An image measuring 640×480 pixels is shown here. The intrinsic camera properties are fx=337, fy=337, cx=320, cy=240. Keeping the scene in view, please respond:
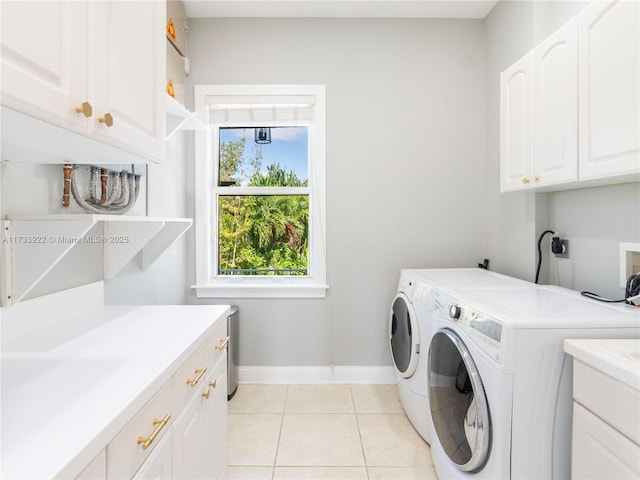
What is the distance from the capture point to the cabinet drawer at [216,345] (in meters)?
1.30

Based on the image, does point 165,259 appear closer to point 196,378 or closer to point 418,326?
point 196,378

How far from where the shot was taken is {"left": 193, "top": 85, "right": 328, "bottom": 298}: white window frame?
8.29ft

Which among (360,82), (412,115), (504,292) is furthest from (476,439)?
(360,82)

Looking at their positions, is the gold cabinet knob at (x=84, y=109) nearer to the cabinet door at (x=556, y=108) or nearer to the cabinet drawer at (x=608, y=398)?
the cabinet drawer at (x=608, y=398)

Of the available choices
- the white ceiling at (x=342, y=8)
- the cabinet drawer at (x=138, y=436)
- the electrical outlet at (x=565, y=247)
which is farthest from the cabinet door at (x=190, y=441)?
the white ceiling at (x=342, y=8)

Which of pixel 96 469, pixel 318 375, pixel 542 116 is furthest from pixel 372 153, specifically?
pixel 96 469

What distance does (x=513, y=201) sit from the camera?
2.21 metres

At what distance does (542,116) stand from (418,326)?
1209mm

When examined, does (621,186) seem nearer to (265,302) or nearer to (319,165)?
(319,165)

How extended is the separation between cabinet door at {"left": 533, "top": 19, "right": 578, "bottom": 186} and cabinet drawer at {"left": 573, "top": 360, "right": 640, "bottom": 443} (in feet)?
2.70

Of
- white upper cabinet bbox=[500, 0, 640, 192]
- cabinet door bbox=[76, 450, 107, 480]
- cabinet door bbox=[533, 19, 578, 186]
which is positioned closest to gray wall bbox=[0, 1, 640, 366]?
white upper cabinet bbox=[500, 0, 640, 192]

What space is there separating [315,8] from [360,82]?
0.59 metres

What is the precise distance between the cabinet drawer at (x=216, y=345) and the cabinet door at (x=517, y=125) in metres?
1.64

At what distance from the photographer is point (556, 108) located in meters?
1.50
